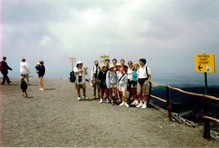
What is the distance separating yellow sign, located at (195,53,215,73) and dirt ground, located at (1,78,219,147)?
7.23 ft

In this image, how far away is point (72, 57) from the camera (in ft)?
90.6

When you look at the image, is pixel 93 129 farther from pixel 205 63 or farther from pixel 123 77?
pixel 205 63

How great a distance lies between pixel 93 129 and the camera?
15.9 ft

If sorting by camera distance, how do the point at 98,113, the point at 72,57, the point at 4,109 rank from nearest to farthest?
the point at 98,113 < the point at 4,109 < the point at 72,57

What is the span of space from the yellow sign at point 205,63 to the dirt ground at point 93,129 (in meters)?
2.21

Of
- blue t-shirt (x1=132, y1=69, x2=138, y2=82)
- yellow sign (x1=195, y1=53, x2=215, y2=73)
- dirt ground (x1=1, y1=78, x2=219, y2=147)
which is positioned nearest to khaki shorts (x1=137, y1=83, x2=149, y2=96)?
blue t-shirt (x1=132, y1=69, x2=138, y2=82)

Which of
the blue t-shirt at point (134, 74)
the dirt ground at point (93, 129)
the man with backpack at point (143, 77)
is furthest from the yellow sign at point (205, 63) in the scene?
the blue t-shirt at point (134, 74)

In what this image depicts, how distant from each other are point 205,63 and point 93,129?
15.2 ft

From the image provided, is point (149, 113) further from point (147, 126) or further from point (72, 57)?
point (72, 57)

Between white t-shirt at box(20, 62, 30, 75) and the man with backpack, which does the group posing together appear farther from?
white t-shirt at box(20, 62, 30, 75)

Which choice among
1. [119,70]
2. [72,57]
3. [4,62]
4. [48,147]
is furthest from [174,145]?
[72,57]

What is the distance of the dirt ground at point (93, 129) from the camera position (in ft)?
13.3

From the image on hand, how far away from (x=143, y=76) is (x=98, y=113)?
264 cm

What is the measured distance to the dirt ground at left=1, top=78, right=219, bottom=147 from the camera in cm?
405
